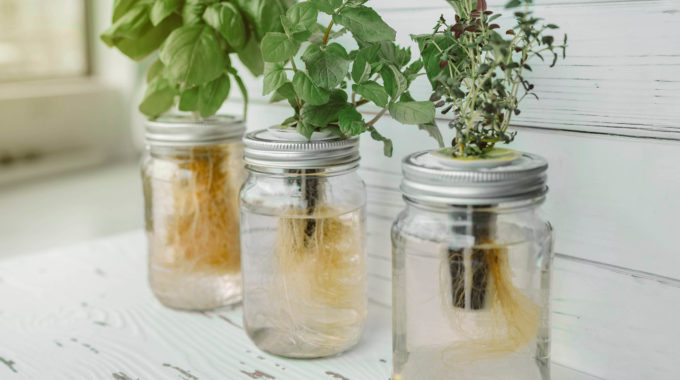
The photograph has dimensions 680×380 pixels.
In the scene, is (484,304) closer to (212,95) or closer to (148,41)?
(212,95)

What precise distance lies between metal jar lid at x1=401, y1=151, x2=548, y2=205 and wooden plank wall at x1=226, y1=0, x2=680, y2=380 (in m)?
0.10

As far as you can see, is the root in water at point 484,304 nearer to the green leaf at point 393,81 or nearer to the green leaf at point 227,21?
the green leaf at point 393,81

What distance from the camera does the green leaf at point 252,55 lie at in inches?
29.5

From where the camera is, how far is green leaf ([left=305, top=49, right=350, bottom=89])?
583mm

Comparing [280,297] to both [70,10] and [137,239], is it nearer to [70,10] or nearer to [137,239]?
[137,239]

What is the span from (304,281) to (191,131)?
0.24 m

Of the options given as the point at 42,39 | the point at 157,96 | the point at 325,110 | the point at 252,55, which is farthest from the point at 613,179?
the point at 42,39

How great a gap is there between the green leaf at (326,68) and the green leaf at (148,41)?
29cm

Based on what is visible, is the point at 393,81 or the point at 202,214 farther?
the point at 202,214

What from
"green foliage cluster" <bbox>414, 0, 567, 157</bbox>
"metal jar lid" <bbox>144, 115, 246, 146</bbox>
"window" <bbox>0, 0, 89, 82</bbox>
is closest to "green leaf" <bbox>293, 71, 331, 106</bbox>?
"green foliage cluster" <bbox>414, 0, 567, 157</bbox>

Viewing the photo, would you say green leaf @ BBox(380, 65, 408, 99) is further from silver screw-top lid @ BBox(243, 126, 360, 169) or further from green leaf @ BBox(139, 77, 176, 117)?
green leaf @ BBox(139, 77, 176, 117)

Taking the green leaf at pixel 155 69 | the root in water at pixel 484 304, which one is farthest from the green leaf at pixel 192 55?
the root in water at pixel 484 304

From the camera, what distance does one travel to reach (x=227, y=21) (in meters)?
0.71

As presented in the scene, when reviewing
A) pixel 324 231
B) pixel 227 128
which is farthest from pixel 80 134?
pixel 324 231
